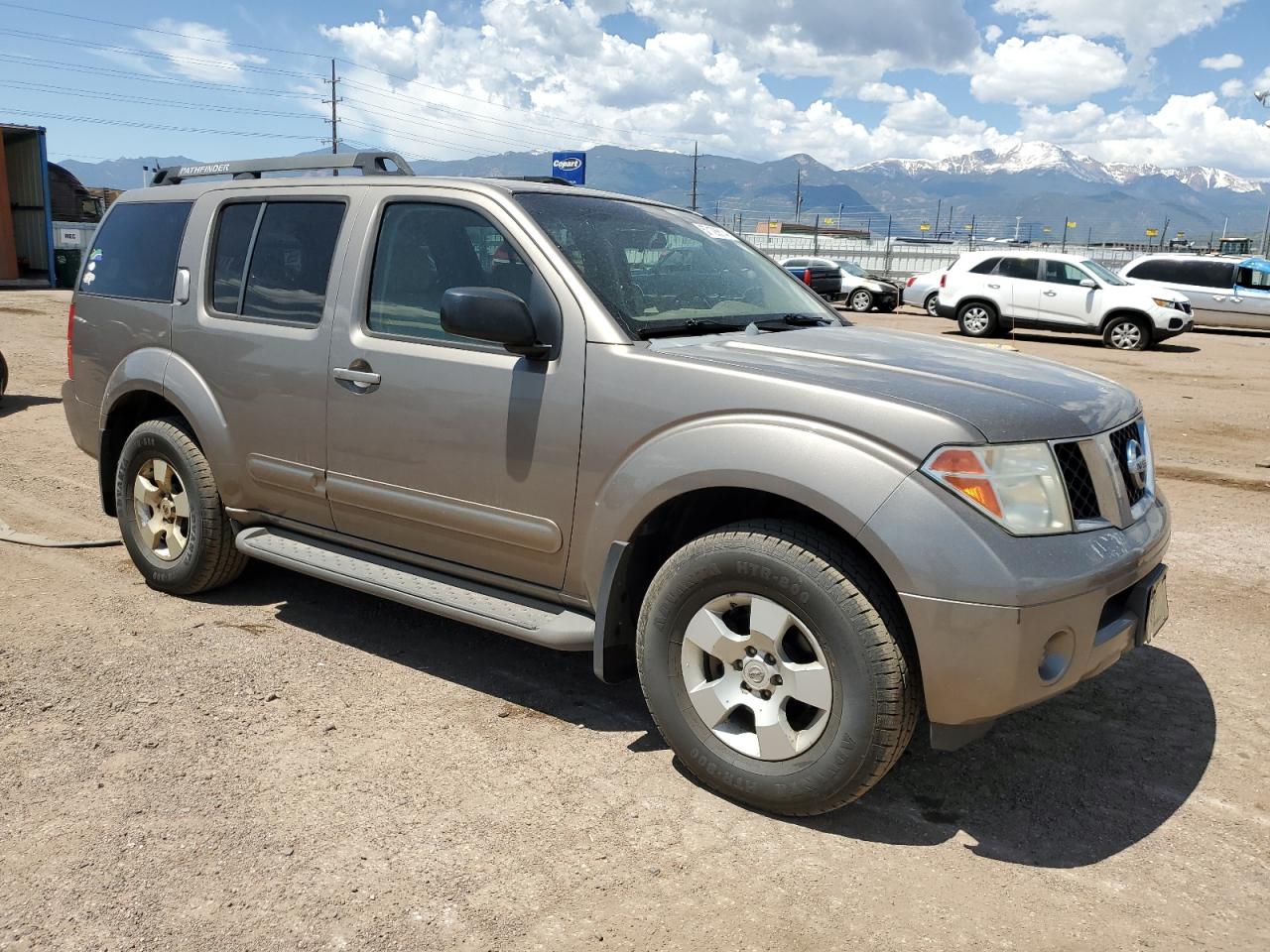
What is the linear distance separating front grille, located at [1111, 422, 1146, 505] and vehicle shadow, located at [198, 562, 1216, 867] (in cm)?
92

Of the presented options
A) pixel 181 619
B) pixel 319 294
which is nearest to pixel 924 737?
pixel 319 294

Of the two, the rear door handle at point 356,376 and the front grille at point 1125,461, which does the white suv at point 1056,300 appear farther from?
the rear door handle at point 356,376

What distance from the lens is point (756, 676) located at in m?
3.06

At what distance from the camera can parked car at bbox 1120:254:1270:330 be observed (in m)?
22.6

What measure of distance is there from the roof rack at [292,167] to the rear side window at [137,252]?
23 centimetres

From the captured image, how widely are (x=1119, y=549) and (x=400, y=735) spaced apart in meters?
2.35

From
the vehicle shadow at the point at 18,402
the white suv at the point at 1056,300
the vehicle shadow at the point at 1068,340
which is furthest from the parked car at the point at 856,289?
the vehicle shadow at the point at 18,402

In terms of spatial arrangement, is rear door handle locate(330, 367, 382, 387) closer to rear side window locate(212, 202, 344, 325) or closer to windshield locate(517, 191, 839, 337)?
rear side window locate(212, 202, 344, 325)

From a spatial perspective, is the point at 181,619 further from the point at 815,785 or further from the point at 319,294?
the point at 815,785

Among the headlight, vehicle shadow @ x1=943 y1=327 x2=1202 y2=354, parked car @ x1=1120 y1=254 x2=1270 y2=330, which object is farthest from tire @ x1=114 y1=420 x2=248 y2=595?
parked car @ x1=1120 y1=254 x2=1270 y2=330

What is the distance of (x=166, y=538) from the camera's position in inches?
192

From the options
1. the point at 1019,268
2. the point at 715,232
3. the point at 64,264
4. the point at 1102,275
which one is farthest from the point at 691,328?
the point at 64,264

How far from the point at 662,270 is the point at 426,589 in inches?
57.0

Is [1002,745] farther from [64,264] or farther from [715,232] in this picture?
[64,264]
